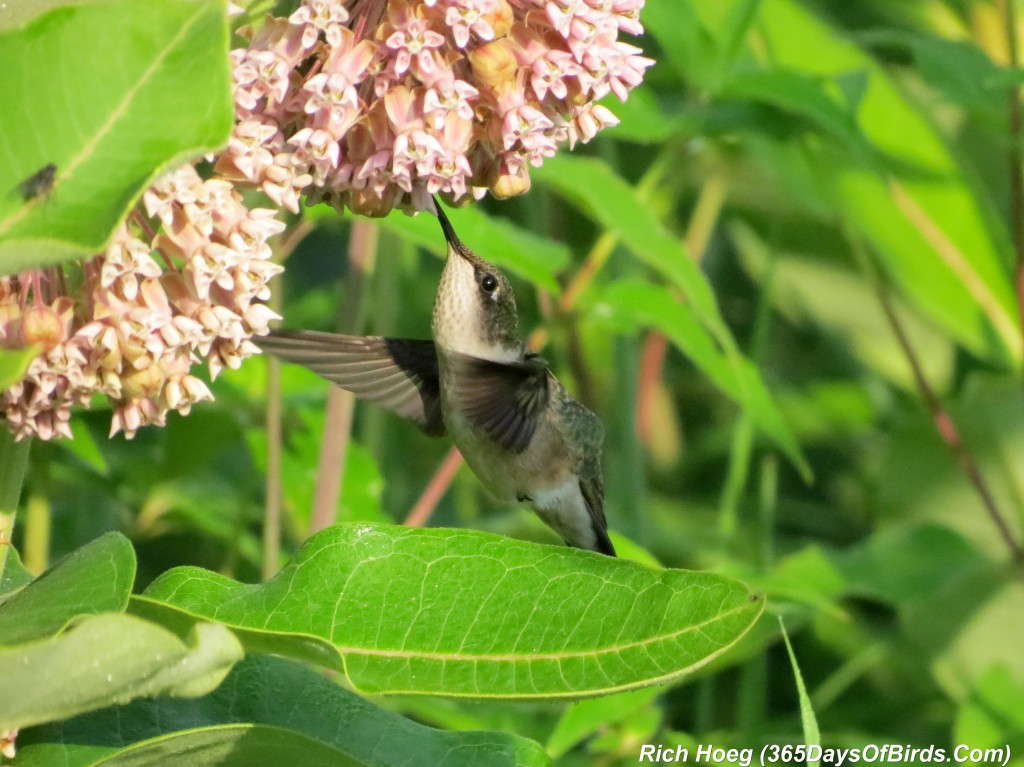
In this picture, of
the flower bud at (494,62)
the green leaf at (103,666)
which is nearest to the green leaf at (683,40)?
the flower bud at (494,62)

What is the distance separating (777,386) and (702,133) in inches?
81.5

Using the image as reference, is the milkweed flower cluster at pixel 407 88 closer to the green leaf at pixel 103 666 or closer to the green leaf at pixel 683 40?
the green leaf at pixel 103 666

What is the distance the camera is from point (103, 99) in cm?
114

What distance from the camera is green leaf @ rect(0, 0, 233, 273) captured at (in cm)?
109

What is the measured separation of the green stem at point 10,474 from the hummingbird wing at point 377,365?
64 centimetres

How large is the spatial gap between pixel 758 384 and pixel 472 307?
2.28ft

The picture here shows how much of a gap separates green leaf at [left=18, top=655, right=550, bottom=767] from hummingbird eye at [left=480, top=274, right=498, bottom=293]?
0.86 metres

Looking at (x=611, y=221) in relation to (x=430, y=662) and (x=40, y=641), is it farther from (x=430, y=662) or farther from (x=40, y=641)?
(x=40, y=641)

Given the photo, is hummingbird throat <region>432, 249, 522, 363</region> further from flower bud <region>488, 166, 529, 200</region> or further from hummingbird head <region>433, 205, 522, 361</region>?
flower bud <region>488, 166, 529, 200</region>

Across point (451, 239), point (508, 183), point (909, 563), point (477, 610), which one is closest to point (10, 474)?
point (477, 610)

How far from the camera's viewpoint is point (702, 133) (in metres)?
2.89

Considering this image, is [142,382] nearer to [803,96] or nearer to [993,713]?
[803,96]

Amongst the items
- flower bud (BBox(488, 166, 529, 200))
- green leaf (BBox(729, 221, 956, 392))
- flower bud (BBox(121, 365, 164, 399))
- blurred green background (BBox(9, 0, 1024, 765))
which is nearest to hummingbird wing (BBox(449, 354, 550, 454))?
blurred green background (BBox(9, 0, 1024, 765))

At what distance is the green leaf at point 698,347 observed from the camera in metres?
2.62
